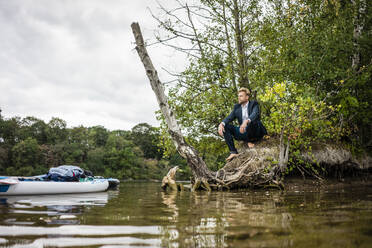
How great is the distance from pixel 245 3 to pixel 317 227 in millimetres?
11006

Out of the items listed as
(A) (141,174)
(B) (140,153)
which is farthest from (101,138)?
(A) (141,174)

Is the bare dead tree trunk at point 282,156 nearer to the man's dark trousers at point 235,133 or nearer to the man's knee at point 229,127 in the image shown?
the man's dark trousers at point 235,133

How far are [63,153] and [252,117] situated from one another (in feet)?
197

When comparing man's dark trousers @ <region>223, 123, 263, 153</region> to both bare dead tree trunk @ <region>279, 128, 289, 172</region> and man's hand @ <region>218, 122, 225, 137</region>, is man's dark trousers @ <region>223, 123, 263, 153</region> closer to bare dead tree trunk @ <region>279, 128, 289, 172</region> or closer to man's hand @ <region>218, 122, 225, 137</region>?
man's hand @ <region>218, 122, 225, 137</region>

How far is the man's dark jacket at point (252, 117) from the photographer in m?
7.10

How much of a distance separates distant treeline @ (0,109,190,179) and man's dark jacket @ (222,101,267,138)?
45.2m

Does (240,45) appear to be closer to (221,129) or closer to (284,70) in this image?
(284,70)

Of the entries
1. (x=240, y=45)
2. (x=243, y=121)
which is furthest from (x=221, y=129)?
(x=240, y=45)

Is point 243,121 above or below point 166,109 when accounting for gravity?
below

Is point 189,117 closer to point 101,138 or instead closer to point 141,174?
point 141,174

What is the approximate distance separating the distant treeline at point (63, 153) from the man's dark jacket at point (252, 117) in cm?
4524

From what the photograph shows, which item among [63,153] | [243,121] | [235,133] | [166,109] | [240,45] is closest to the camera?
[243,121]

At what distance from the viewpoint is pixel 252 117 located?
23.1 ft

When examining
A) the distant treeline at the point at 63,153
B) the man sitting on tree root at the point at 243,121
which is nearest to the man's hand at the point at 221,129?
the man sitting on tree root at the point at 243,121
